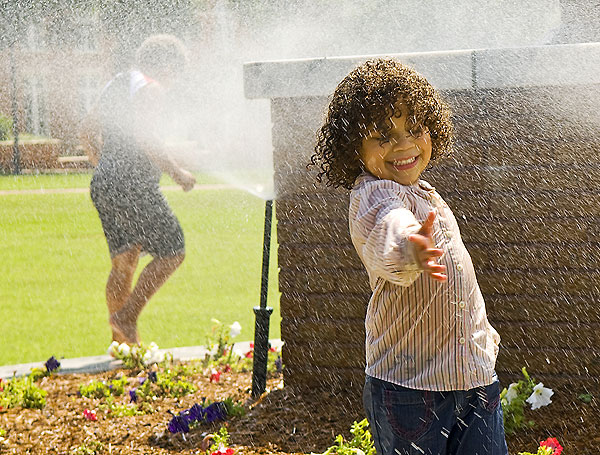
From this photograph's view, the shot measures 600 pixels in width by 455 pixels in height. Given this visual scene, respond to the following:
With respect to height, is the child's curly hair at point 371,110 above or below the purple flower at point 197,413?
above

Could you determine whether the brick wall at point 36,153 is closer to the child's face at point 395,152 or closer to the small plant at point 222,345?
the small plant at point 222,345

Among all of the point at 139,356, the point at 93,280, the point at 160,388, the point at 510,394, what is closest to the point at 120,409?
the point at 160,388

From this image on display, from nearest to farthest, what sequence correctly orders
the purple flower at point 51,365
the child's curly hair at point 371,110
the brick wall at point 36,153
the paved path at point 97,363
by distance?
the child's curly hair at point 371,110 → the purple flower at point 51,365 → the paved path at point 97,363 → the brick wall at point 36,153

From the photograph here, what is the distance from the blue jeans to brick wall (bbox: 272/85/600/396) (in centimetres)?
156

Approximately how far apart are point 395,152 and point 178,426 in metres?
1.84

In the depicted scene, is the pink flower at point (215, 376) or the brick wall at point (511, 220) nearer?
the brick wall at point (511, 220)

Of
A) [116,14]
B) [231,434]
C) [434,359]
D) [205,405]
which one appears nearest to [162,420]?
[205,405]

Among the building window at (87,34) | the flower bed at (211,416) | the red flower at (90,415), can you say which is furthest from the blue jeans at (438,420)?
the building window at (87,34)

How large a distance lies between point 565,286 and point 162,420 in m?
1.73

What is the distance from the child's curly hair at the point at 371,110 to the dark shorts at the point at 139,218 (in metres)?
3.00

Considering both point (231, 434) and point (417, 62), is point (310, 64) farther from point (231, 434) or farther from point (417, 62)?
point (231, 434)

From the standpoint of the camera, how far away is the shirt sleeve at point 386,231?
72.8 inches

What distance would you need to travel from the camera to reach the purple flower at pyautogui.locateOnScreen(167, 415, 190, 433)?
361 centimetres

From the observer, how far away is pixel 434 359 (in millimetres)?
2127
